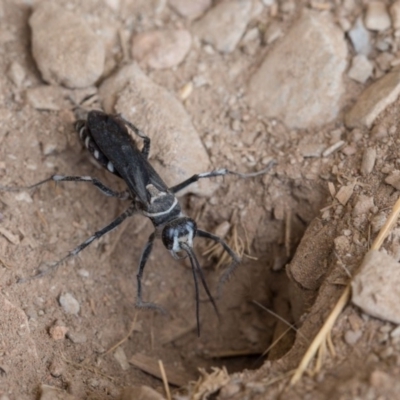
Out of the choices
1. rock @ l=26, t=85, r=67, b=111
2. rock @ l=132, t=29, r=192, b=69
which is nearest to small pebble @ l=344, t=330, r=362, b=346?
rock @ l=132, t=29, r=192, b=69

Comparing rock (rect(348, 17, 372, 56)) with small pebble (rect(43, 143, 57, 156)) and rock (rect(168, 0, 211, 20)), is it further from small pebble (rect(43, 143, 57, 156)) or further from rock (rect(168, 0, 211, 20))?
small pebble (rect(43, 143, 57, 156))

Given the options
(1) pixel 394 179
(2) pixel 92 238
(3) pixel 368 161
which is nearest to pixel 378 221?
(1) pixel 394 179

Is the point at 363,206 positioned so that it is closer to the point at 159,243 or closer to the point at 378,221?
the point at 378,221

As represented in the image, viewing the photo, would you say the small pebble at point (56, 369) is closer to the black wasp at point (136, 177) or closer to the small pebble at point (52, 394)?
the small pebble at point (52, 394)

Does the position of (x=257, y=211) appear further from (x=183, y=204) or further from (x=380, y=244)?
(x=380, y=244)

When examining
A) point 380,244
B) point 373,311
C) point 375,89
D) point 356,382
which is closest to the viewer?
point 356,382

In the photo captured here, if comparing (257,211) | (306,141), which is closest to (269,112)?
(306,141)

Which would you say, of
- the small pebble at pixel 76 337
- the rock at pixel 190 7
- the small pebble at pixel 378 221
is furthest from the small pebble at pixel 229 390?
the rock at pixel 190 7
